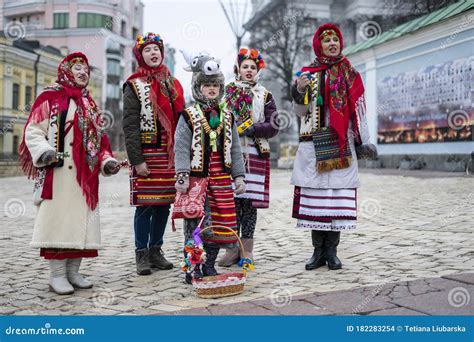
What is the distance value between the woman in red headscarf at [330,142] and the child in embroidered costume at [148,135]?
1134mm

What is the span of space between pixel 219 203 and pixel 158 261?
1075 millimetres

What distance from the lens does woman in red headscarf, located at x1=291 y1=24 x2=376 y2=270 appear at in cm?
497

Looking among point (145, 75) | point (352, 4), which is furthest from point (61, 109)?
point (352, 4)

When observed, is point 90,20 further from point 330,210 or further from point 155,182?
point 330,210

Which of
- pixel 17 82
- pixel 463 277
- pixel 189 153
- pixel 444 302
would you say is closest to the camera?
pixel 444 302

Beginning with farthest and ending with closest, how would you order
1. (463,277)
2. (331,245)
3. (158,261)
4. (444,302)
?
(158,261) < (331,245) < (463,277) < (444,302)

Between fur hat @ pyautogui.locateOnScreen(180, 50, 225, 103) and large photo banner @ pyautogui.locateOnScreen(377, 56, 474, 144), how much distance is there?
1515cm

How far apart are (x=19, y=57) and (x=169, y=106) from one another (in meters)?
33.1

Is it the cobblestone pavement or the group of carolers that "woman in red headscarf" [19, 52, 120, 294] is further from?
the cobblestone pavement

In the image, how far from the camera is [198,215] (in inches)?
175

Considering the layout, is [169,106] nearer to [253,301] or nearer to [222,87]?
[222,87]

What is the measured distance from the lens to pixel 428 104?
20125 millimetres

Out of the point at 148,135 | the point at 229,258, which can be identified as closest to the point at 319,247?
the point at 229,258

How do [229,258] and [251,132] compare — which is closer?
[251,132]
